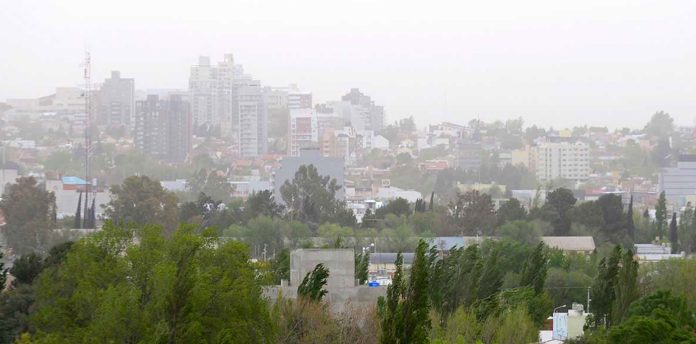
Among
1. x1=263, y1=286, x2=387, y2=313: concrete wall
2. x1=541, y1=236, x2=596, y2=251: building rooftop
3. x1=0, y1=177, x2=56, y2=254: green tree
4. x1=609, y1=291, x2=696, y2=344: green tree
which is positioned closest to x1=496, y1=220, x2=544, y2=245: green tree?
x1=541, y1=236, x2=596, y2=251: building rooftop

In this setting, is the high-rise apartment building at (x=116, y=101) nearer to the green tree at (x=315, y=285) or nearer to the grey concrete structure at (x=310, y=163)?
the grey concrete structure at (x=310, y=163)

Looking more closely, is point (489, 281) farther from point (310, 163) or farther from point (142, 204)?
point (310, 163)

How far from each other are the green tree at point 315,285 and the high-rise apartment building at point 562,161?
→ 362ft

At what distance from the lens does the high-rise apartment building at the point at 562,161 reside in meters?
141

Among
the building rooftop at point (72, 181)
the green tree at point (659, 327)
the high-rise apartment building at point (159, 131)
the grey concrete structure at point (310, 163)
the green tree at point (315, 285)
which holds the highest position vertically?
the high-rise apartment building at point (159, 131)

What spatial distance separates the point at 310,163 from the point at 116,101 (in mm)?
69508

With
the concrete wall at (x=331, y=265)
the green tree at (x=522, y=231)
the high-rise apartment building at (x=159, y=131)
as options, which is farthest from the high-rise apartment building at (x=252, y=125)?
the concrete wall at (x=331, y=265)

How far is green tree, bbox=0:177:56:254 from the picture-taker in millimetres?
65688

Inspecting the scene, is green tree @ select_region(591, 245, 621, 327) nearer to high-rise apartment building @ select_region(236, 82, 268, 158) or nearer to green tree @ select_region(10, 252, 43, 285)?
green tree @ select_region(10, 252, 43, 285)

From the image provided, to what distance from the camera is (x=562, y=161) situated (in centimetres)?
14188

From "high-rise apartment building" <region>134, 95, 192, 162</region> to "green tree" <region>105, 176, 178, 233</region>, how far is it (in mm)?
73640

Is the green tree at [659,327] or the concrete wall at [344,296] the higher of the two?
the concrete wall at [344,296]

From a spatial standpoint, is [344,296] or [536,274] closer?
[344,296]

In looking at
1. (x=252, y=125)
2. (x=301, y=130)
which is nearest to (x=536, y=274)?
(x=301, y=130)
